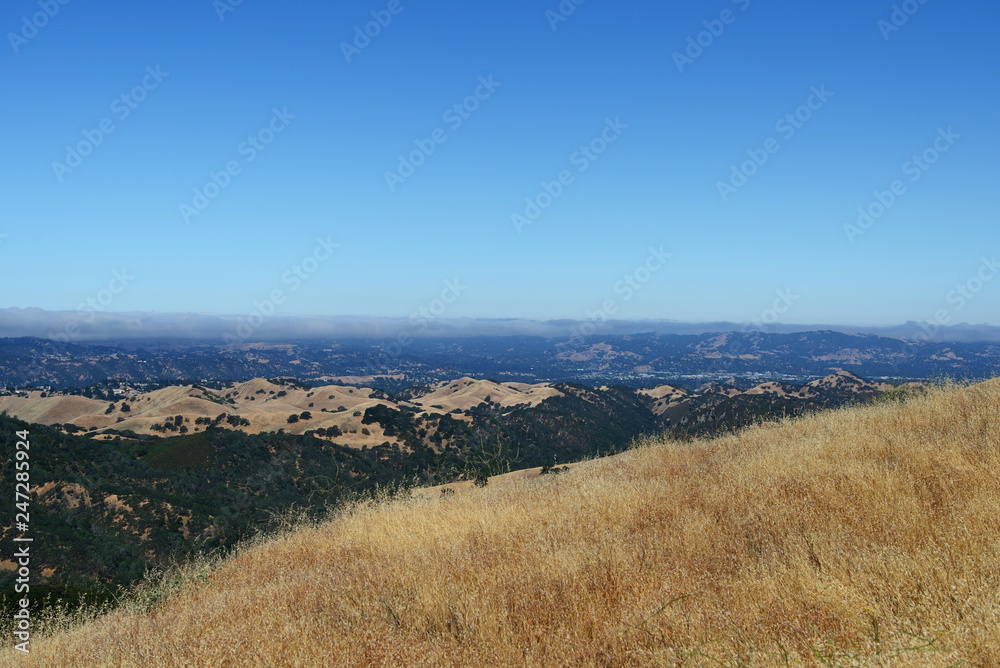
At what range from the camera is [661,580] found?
4.66m

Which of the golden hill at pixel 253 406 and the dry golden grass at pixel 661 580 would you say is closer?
the dry golden grass at pixel 661 580

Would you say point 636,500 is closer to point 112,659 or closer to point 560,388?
point 112,659

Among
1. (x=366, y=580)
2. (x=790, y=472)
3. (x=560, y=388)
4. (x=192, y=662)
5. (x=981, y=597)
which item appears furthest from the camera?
(x=560, y=388)

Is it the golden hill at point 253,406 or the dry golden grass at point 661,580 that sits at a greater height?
the dry golden grass at point 661,580

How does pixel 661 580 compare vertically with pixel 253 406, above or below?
above

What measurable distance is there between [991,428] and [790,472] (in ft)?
10.3

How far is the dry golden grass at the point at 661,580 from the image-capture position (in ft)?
11.6

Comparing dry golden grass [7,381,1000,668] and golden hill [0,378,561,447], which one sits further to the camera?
golden hill [0,378,561,447]

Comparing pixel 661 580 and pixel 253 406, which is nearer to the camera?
pixel 661 580

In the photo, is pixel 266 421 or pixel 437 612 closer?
pixel 437 612

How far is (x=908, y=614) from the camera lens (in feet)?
11.4

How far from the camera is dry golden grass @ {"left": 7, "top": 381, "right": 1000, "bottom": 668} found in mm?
3547

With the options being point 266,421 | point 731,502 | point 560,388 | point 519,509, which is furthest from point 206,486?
point 560,388

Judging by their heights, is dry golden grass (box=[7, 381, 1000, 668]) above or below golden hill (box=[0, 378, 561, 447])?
above
